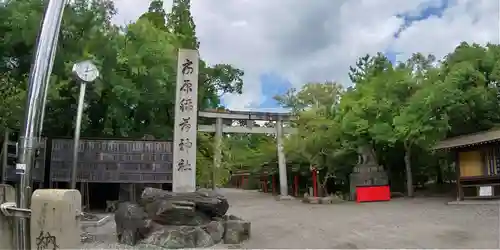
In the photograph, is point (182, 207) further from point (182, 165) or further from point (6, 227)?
point (6, 227)

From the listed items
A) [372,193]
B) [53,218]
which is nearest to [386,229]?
[53,218]

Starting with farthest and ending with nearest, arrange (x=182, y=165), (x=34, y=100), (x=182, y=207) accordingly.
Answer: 1. (x=182, y=165)
2. (x=182, y=207)
3. (x=34, y=100)

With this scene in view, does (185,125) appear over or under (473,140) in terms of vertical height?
over

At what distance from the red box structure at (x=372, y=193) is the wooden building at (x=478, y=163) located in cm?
324

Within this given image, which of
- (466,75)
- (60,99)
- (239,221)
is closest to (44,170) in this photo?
(60,99)

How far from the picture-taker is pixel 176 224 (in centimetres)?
905

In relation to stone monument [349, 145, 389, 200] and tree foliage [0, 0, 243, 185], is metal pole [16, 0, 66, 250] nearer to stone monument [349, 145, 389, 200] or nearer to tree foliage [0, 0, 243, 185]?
tree foliage [0, 0, 243, 185]

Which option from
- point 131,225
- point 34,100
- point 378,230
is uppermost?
point 34,100

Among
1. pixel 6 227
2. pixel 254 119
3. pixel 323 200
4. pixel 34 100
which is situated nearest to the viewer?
pixel 6 227

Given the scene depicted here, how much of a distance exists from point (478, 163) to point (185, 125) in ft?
39.3

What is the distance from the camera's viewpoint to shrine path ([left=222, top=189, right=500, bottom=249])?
851cm

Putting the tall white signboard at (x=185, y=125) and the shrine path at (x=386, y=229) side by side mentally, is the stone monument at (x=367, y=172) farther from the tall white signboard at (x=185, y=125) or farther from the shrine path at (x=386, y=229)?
the tall white signboard at (x=185, y=125)

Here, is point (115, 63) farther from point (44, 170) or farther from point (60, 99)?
point (44, 170)

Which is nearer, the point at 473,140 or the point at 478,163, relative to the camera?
the point at 473,140
